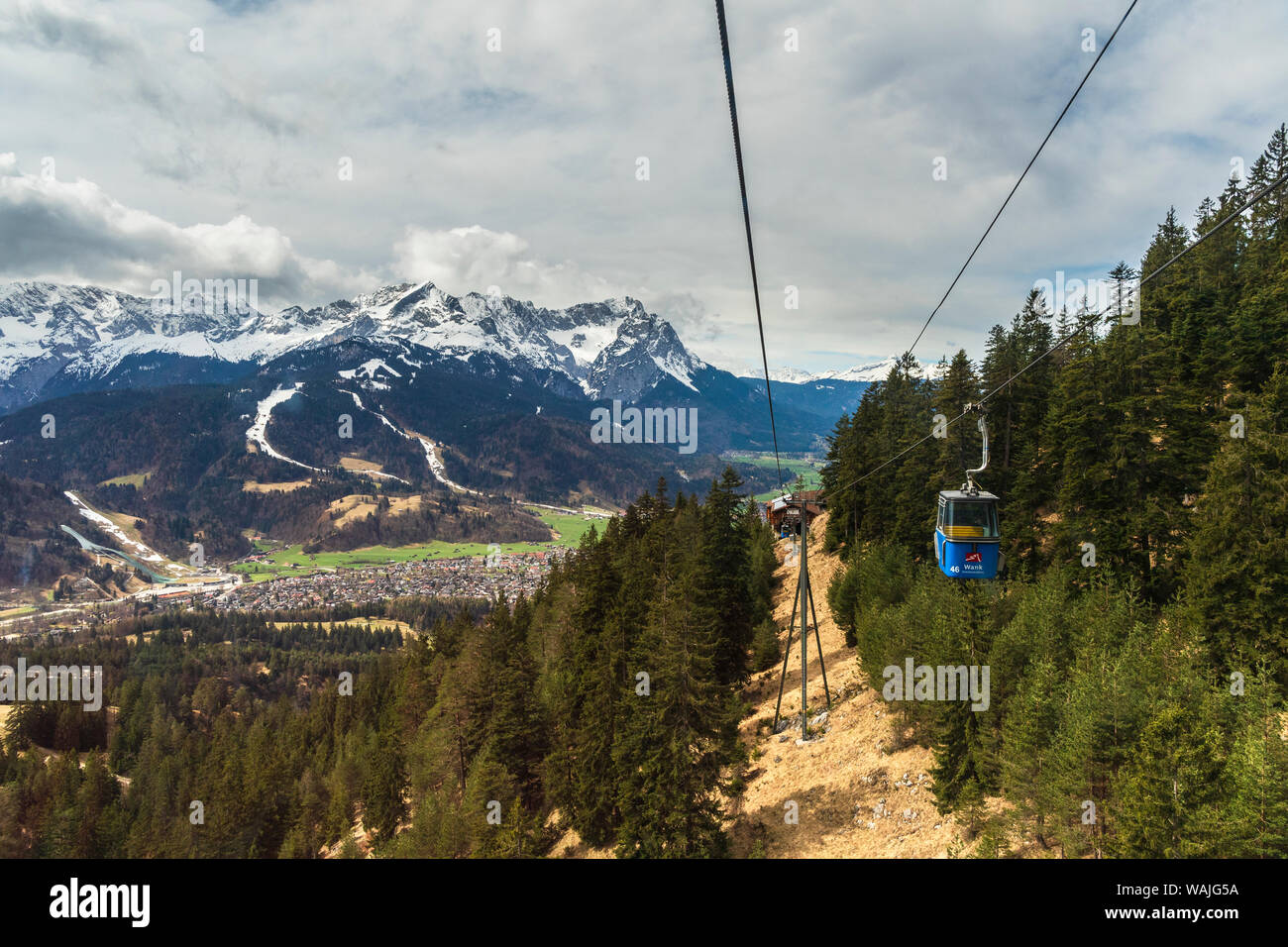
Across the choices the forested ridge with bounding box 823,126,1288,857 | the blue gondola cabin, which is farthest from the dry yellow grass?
the blue gondola cabin

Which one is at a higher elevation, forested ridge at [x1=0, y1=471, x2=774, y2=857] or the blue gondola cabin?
the blue gondola cabin

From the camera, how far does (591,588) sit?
37.2 meters

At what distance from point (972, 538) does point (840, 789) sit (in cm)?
1310

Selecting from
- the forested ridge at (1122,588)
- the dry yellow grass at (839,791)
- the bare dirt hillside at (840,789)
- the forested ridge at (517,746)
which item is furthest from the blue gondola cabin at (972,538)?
the forested ridge at (517,746)

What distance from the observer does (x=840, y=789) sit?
2500cm

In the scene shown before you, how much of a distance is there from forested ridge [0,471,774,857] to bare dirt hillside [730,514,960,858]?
6.84ft

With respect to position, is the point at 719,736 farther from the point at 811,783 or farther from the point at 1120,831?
the point at 1120,831

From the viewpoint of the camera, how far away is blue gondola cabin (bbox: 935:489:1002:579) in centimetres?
1875

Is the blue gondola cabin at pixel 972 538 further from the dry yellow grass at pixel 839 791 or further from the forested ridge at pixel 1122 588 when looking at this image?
the dry yellow grass at pixel 839 791

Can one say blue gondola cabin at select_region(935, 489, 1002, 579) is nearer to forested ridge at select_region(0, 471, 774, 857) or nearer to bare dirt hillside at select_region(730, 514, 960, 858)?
bare dirt hillside at select_region(730, 514, 960, 858)

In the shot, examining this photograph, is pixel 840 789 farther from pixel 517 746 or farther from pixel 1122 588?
pixel 517 746

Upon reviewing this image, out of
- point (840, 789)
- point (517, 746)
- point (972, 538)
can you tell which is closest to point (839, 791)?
point (840, 789)
